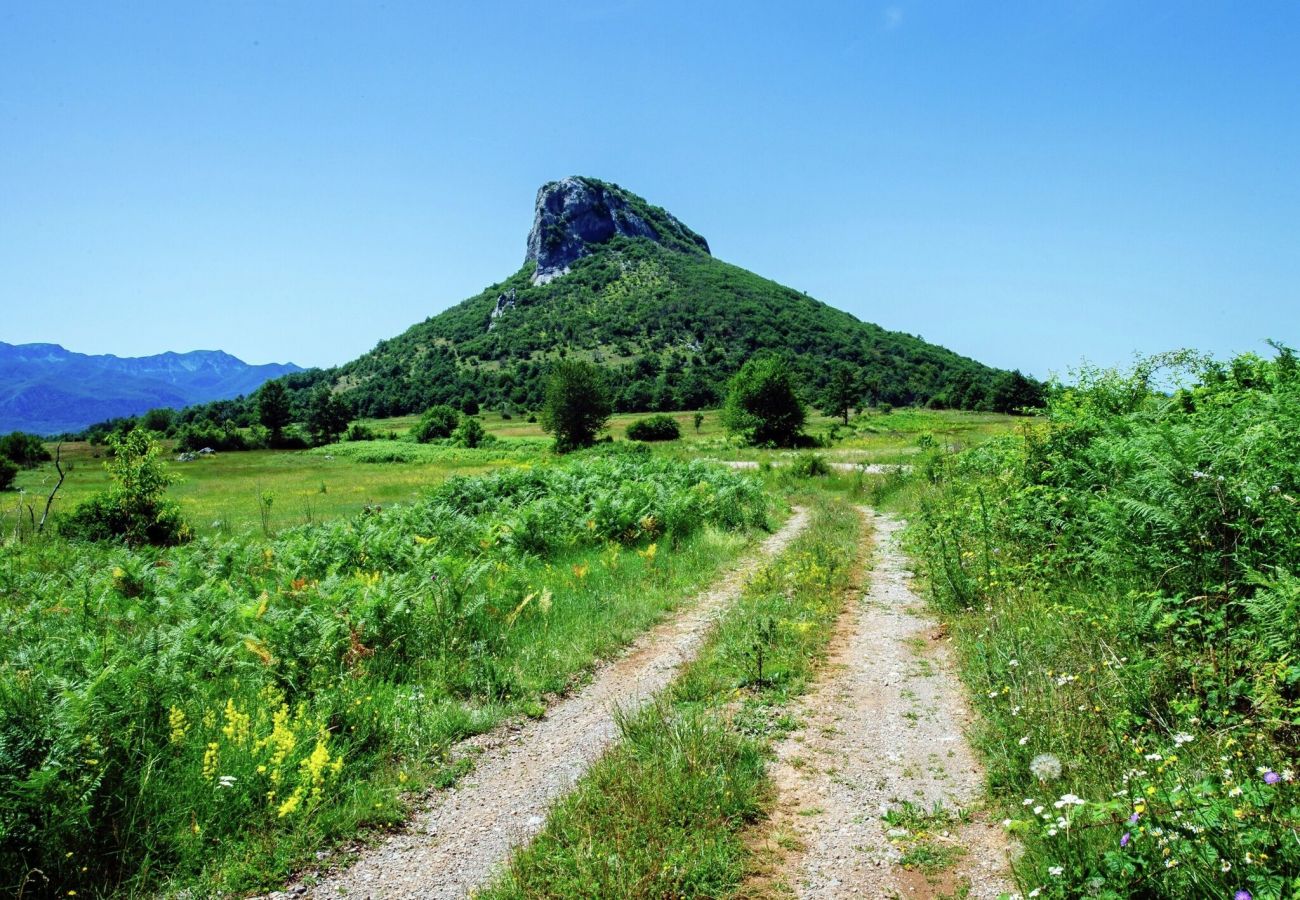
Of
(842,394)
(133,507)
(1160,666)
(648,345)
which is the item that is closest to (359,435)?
(648,345)

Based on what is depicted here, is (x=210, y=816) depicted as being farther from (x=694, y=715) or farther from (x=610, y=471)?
(x=610, y=471)

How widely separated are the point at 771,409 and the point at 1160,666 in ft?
188

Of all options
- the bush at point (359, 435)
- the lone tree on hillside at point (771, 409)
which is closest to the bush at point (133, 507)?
the lone tree on hillside at point (771, 409)

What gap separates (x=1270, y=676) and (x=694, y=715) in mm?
3953

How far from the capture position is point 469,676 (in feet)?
22.9

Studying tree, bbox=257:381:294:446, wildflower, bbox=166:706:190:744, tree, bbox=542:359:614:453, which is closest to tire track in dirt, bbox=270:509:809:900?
wildflower, bbox=166:706:190:744

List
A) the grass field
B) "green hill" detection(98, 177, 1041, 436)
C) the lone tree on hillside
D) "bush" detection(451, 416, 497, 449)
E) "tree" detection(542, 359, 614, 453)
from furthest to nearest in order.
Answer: "green hill" detection(98, 177, 1041, 436) → "bush" detection(451, 416, 497, 449) → "tree" detection(542, 359, 614, 453) → the lone tree on hillside → the grass field

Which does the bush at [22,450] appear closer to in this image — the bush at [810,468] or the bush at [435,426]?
the bush at [435,426]

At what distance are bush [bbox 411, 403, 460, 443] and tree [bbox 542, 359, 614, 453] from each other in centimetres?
2883

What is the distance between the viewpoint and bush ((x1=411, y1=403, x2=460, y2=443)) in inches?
3932

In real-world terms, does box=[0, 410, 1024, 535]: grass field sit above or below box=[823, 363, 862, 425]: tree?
below

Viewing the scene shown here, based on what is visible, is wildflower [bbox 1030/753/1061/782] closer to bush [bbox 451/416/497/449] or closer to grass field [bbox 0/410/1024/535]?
grass field [bbox 0/410/1024/535]

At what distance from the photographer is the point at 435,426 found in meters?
102

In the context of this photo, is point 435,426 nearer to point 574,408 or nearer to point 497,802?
point 574,408
